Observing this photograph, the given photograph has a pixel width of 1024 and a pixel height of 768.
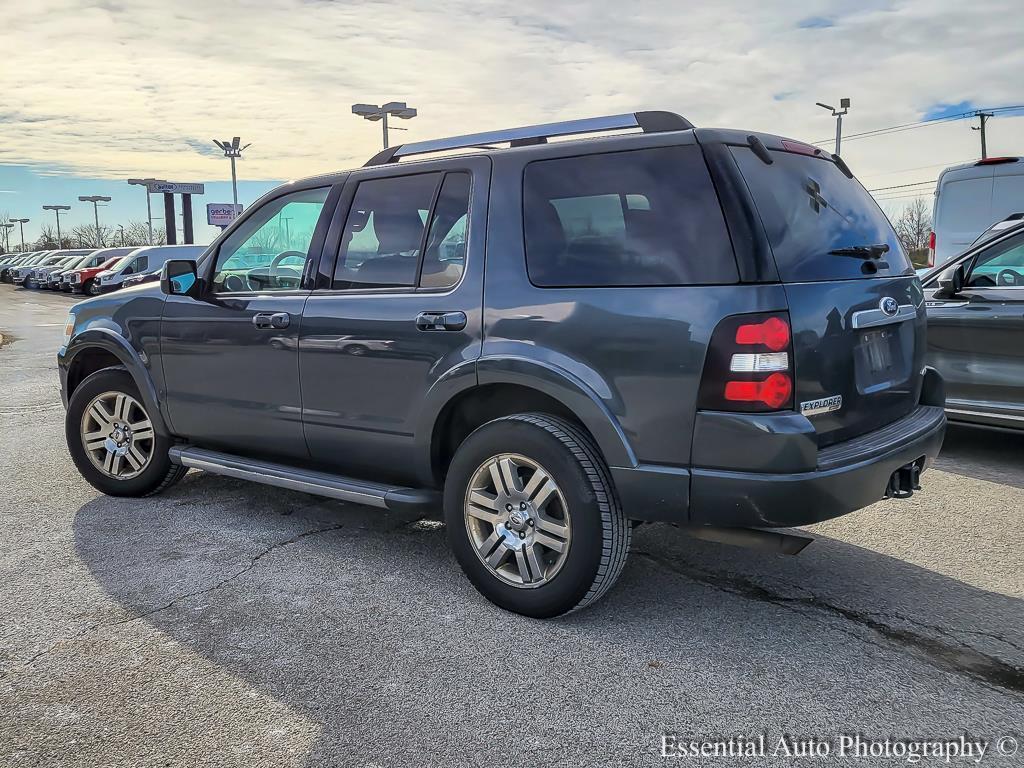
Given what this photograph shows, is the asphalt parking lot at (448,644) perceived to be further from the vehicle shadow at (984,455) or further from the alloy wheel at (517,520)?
the vehicle shadow at (984,455)

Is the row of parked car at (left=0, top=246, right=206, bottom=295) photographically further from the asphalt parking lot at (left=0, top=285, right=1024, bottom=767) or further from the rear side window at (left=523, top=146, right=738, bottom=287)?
the rear side window at (left=523, top=146, right=738, bottom=287)

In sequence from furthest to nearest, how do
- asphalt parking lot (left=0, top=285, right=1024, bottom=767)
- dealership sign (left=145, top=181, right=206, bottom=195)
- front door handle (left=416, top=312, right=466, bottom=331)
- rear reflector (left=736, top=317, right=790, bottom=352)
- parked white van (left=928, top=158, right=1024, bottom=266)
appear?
dealership sign (left=145, top=181, right=206, bottom=195) → parked white van (left=928, top=158, right=1024, bottom=266) → front door handle (left=416, top=312, right=466, bottom=331) → rear reflector (left=736, top=317, right=790, bottom=352) → asphalt parking lot (left=0, top=285, right=1024, bottom=767)

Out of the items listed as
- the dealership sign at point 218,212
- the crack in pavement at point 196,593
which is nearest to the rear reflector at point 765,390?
the crack in pavement at point 196,593

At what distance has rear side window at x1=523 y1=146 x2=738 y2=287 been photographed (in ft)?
10.3

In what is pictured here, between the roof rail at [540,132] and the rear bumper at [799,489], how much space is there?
52.8 inches

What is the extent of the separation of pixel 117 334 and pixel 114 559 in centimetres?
148

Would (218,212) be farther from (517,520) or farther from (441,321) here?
(517,520)

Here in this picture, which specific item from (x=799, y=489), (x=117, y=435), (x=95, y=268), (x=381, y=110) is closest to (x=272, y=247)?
(x=117, y=435)

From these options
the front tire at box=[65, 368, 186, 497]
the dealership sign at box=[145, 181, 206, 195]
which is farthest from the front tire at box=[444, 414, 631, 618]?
the dealership sign at box=[145, 181, 206, 195]

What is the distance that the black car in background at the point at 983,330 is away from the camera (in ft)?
18.7

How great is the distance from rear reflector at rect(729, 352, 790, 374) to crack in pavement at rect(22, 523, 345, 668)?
2.43 metres

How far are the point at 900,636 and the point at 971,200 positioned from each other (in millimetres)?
11720

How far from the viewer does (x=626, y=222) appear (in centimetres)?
333

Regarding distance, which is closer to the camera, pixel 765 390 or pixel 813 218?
pixel 765 390
